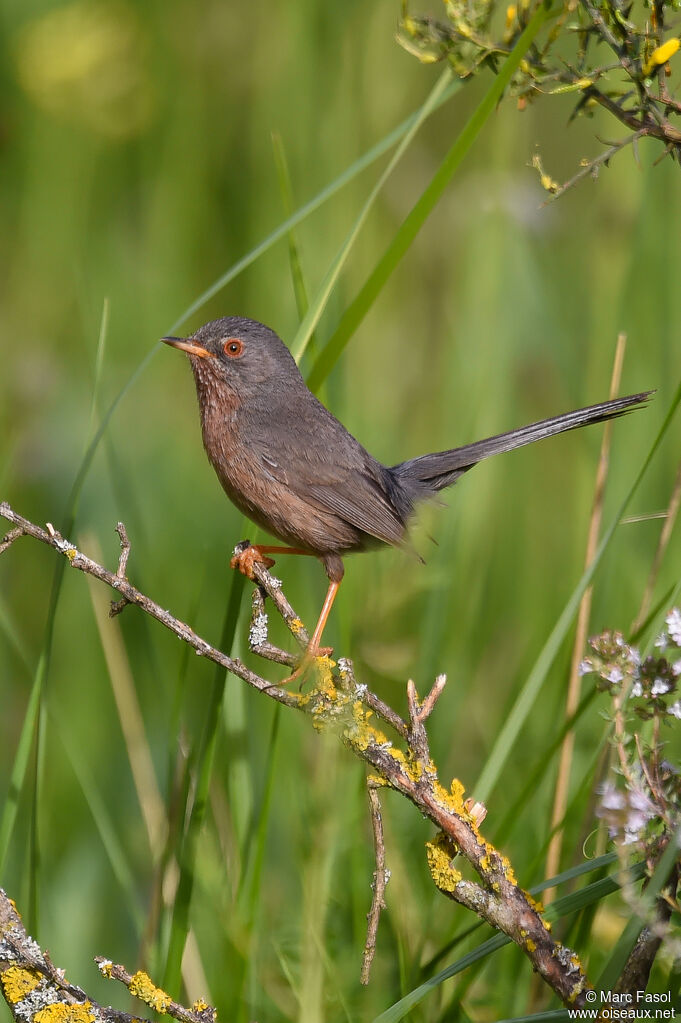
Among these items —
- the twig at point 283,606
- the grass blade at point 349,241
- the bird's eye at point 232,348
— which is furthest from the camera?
the bird's eye at point 232,348

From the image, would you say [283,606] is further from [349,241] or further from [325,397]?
[349,241]

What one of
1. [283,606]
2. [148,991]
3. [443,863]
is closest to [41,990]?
[148,991]

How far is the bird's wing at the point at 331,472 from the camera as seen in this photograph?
3.76m

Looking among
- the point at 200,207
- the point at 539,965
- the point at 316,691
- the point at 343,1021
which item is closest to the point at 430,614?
the point at 343,1021

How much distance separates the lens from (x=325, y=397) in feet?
10.7

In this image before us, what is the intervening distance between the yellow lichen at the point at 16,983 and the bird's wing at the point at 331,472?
2056 millimetres

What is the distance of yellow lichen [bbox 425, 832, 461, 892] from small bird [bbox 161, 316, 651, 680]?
1.44 m

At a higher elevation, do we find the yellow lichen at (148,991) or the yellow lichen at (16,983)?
the yellow lichen at (148,991)

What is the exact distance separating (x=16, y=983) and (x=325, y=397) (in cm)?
185

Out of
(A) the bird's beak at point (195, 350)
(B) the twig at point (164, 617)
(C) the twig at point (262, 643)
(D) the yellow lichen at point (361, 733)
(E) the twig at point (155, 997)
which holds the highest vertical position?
(A) the bird's beak at point (195, 350)

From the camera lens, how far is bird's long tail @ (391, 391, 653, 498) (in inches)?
123

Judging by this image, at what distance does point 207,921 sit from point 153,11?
533cm

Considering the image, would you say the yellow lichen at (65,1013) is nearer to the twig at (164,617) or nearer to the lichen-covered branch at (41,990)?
the lichen-covered branch at (41,990)

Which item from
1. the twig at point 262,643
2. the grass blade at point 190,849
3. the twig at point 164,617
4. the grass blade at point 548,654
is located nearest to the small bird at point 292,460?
the twig at point 262,643
